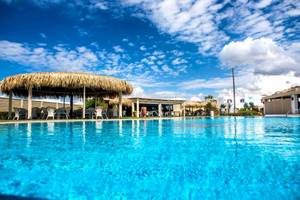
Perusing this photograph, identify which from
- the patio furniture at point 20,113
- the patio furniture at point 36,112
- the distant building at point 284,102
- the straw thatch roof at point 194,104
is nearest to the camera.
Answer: the patio furniture at point 20,113

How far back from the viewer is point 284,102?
31016mm

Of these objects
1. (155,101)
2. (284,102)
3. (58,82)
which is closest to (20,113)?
(58,82)

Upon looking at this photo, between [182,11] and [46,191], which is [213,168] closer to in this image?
[46,191]

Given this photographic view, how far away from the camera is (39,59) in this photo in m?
20.0

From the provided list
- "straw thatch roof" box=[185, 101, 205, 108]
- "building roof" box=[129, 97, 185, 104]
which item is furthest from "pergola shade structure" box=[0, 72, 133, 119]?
"straw thatch roof" box=[185, 101, 205, 108]

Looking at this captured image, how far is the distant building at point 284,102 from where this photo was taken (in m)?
28.7

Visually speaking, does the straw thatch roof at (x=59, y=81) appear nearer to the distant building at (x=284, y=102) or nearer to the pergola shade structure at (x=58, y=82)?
the pergola shade structure at (x=58, y=82)

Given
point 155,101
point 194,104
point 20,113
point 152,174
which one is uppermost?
point 155,101

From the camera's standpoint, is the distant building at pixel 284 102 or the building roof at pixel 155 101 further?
the distant building at pixel 284 102

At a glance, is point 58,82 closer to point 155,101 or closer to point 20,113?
point 20,113

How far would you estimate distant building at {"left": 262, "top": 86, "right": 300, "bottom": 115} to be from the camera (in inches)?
1129

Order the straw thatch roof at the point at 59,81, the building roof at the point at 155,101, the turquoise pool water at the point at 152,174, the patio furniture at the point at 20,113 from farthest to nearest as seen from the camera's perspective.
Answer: the building roof at the point at 155,101
the straw thatch roof at the point at 59,81
the patio furniture at the point at 20,113
the turquoise pool water at the point at 152,174

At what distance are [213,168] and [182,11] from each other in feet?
34.0

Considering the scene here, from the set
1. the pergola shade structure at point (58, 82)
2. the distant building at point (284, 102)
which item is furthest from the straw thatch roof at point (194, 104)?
the pergola shade structure at point (58, 82)
